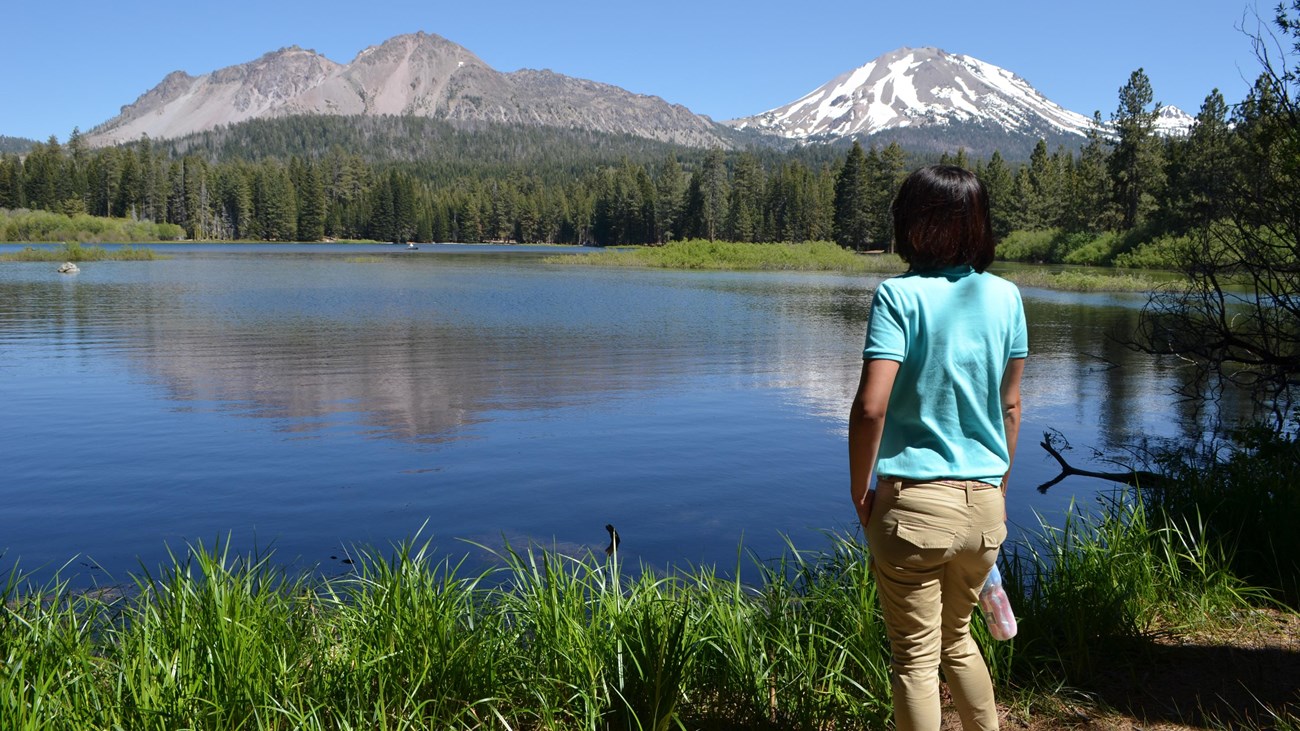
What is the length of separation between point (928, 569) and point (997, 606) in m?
0.48

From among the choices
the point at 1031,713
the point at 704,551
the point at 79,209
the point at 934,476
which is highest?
the point at 79,209

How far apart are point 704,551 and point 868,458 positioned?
17.8 feet

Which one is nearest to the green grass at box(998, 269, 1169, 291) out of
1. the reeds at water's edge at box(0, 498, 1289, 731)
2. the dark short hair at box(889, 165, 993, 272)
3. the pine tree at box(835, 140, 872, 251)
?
the reeds at water's edge at box(0, 498, 1289, 731)

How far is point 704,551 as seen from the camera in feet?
26.8

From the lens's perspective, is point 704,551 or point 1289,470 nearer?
point 1289,470

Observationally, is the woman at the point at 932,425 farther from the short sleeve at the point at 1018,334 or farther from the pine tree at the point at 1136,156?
the pine tree at the point at 1136,156

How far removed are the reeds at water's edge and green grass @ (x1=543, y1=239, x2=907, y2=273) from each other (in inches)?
2583

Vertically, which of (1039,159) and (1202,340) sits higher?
(1039,159)

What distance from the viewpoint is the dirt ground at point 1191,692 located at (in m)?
3.80

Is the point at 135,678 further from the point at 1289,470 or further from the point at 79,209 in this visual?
the point at 79,209

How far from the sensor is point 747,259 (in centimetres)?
7400

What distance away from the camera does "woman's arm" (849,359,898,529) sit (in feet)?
9.36

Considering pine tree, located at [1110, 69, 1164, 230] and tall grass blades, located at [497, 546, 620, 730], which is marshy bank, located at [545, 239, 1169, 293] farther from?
tall grass blades, located at [497, 546, 620, 730]

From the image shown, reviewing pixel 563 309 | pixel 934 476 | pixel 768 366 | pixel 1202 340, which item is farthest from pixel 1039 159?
pixel 934 476
